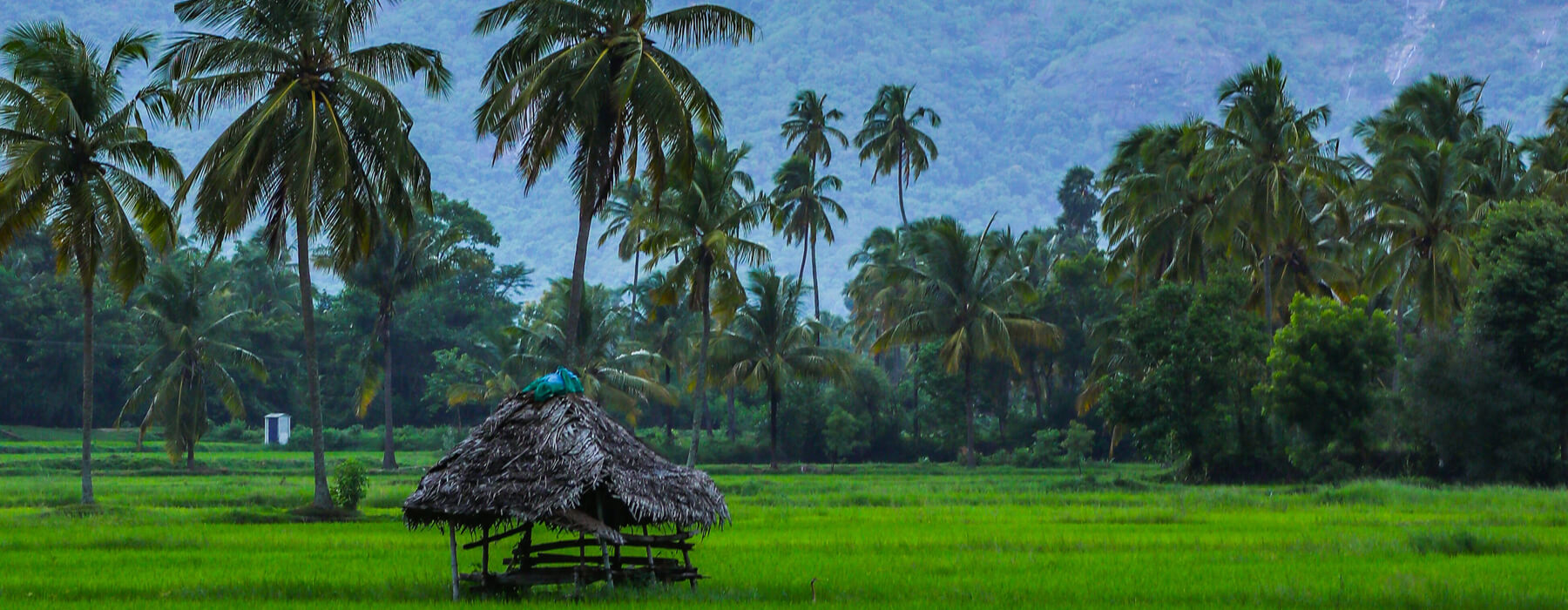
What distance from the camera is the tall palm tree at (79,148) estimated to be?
27.6 metres

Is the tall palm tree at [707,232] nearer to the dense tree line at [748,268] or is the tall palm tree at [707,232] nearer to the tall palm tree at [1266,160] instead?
the dense tree line at [748,268]

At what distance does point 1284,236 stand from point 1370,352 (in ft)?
14.5

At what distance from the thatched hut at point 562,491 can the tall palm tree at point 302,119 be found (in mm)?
11585

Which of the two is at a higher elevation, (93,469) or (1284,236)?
(1284,236)

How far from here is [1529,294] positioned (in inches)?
1419

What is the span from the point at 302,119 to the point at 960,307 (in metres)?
28.4

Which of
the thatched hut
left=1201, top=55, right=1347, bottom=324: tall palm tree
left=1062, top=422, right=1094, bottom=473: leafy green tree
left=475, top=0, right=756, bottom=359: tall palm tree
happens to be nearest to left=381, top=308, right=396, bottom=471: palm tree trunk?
left=475, top=0, right=756, bottom=359: tall palm tree

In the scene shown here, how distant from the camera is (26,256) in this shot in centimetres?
7438

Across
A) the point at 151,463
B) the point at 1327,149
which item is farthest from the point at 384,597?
the point at 1327,149

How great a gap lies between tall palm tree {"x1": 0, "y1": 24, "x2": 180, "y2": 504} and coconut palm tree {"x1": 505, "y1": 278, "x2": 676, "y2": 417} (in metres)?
18.7

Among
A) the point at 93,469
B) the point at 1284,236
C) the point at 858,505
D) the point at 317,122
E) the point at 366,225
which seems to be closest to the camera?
the point at 317,122

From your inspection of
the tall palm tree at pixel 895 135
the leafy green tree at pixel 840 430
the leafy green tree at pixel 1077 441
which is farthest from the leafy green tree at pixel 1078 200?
the leafy green tree at pixel 1077 441

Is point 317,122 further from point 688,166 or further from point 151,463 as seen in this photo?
point 151,463

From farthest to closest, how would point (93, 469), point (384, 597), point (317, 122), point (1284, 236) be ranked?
1. point (93, 469)
2. point (1284, 236)
3. point (317, 122)
4. point (384, 597)
